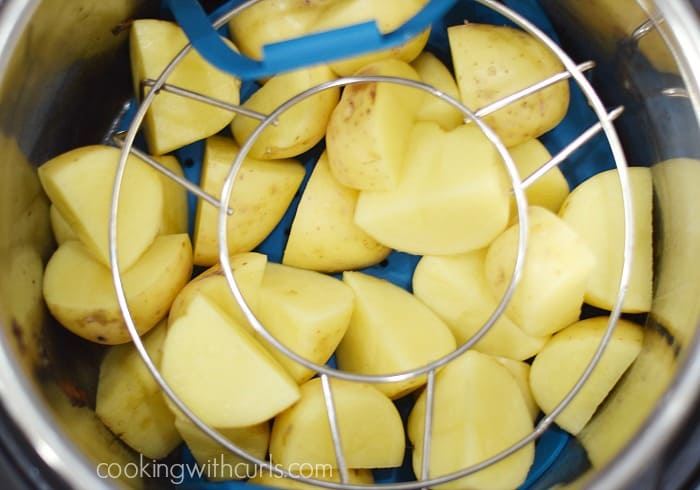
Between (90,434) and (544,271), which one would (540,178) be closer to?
(544,271)

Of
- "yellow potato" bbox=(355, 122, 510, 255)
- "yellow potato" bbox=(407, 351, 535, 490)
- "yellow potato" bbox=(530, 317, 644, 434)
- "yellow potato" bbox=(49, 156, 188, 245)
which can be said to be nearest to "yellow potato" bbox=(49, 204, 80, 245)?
"yellow potato" bbox=(49, 156, 188, 245)

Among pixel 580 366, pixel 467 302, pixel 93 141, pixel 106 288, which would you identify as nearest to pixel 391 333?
pixel 467 302

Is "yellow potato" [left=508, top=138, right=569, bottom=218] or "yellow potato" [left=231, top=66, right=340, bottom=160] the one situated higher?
"yellow potato" [left=231, top=66, right=340, bottom=160]

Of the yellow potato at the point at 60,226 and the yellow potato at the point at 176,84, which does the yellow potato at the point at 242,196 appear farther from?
the yellow potato at the point at 60,226

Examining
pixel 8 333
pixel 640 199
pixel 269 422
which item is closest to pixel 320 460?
pixel 269 422

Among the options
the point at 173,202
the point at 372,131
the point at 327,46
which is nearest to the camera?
the point at 327,46

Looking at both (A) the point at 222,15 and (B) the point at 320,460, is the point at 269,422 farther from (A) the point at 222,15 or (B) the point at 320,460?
(A) the point at 222,15

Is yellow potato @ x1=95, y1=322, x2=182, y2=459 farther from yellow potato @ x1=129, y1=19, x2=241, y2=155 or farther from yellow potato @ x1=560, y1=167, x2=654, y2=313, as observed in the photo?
yellow potato @ x1=560, y1=167, x2=654, y2=313
